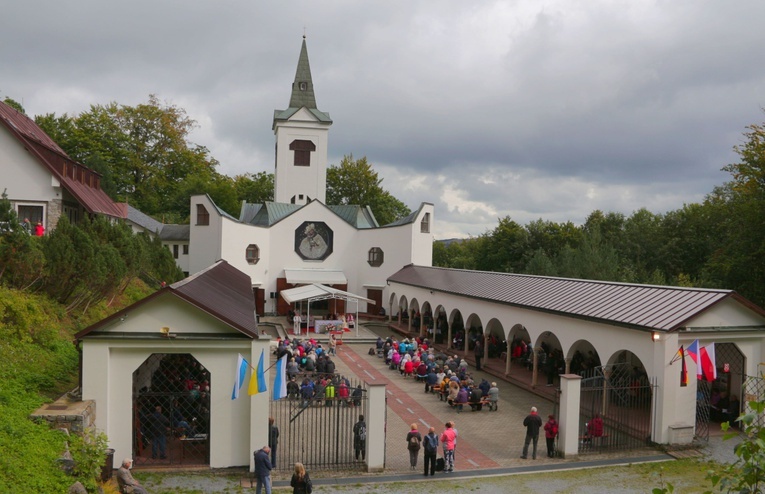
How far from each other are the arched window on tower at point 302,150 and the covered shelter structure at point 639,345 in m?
27.6

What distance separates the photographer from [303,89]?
159 ft

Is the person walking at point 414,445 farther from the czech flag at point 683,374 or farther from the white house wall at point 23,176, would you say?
the white house wall at point 23,176

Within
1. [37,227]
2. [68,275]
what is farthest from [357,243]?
[68,275]

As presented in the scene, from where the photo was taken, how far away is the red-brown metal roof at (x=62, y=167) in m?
22.4

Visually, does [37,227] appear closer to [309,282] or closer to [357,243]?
[309,282]

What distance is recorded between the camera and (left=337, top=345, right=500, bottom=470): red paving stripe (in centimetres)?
1328

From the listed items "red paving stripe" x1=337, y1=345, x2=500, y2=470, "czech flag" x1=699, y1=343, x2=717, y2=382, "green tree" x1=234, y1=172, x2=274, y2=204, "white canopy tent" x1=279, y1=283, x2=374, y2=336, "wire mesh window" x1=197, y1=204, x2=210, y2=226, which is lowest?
"red paving stripe" x1=337, y1=345, x2=500, y2=470

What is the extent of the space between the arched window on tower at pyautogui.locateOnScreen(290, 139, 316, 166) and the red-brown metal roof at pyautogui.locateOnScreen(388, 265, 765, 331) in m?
22.8

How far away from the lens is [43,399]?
11.9 meters

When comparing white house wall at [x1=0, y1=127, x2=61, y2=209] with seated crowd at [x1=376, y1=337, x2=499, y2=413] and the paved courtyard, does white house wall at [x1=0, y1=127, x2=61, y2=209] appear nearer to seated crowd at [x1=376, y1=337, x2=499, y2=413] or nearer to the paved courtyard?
the paved courtyard

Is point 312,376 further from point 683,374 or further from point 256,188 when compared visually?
point 256,188

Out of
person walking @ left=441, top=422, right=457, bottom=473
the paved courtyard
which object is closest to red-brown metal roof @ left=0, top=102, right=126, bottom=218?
the paved courtyard

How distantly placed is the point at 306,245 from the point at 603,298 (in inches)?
1076

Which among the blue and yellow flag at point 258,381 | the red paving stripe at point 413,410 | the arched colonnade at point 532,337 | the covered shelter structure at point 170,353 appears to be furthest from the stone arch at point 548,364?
the covered shelter structure at point 170,353
